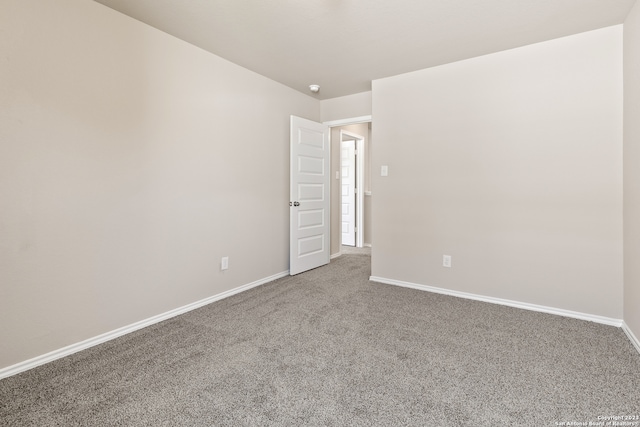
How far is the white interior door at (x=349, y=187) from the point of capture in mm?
5797

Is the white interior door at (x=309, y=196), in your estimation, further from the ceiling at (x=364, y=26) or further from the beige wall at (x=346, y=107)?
the ceiling at (x=364, y=26)

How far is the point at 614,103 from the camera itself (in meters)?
2.41

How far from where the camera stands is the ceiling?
213 centimetres

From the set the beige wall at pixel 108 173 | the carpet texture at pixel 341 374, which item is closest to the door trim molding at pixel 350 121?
the beige wall at pixel 108 173

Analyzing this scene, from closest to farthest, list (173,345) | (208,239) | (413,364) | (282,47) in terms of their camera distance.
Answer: (413,364) < (173,345) < (282,47) < (208,239)

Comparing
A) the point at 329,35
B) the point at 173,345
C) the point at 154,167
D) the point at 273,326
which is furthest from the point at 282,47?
the point at 173,345

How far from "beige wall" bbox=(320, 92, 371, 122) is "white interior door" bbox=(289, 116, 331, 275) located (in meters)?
0.24

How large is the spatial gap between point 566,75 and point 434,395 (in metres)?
2.80

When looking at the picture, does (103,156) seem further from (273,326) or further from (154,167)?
(273,326)

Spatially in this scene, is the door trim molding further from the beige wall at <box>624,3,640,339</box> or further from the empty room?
the beige wall at <box>624,3,640,339</box>

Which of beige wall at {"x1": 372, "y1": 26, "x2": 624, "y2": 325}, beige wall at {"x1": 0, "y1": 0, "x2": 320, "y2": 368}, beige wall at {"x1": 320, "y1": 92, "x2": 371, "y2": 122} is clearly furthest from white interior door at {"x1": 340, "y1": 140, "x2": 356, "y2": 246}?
beige wall at {"x1": 0, "y1": 0, "x2": 320, "y2": 368}

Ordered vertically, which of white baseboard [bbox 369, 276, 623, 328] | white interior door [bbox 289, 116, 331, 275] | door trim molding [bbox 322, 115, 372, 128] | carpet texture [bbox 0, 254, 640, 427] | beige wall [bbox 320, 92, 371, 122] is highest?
beige wall [bbox 320, 92, 371, 122]

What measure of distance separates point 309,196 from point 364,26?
214cm

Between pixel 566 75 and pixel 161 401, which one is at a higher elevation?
pixel 566 75
